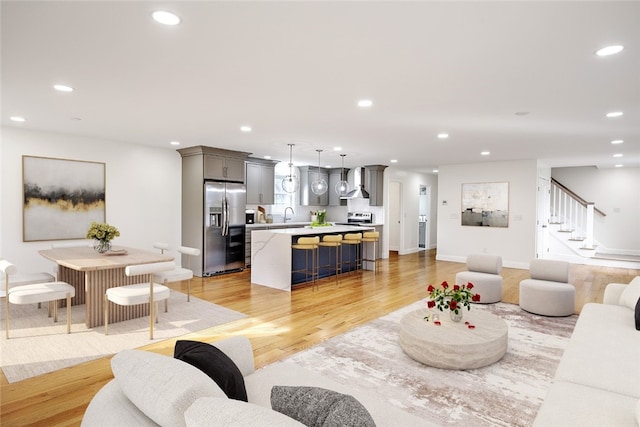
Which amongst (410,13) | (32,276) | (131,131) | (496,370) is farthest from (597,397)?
(131,131)

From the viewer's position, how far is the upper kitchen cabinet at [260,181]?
27.4 ft

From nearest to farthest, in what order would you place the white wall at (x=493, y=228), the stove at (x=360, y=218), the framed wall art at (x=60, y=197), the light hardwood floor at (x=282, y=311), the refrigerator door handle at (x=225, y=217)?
1. the light hardwood floor at (x=282, y=311)
2. the framed wall art at (x=60, y=197)
3. the refrigerator door handle at (x=225, y=217)
4. the white wall at (x=493, y=228)
5. the stove at (x=360, y=218)

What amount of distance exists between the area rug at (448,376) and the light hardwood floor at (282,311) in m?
0.41

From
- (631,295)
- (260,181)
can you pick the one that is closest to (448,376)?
(631,295)

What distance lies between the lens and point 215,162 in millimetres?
7047

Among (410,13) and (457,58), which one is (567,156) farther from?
(410,13)

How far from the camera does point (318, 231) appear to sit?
6.55 metres

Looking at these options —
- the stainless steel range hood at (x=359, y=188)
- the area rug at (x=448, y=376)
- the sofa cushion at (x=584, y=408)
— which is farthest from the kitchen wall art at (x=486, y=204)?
the sofa cushion at (x=584, y=408)

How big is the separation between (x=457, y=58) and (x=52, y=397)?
3.93 metres

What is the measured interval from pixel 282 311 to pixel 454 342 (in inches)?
94.6

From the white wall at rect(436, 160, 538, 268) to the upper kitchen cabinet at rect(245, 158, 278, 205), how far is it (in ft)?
14.8

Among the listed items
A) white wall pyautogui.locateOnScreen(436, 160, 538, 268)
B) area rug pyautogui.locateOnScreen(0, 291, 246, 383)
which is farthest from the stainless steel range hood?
area rug pyautogui.locateOnScreen(0, 291, 246, 383)

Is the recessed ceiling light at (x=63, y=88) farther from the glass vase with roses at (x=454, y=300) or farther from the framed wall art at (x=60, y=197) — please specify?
the glass vase with roses at (x=454, y=300)

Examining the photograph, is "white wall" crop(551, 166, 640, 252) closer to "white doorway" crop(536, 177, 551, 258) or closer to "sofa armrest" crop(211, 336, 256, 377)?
"white doorway" crop(536, 177, 551, 258)
